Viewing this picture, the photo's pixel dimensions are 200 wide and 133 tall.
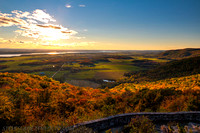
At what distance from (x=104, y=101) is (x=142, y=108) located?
14.5ft

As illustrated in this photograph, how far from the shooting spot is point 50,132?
579 cm

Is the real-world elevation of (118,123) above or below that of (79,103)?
above

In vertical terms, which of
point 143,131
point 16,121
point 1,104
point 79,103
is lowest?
point 79,103

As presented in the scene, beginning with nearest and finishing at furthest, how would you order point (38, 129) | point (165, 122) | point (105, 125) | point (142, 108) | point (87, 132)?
point (87, 132)
point (38, 129)
point (105, 125)
point (165, 122)
point (142, 108)

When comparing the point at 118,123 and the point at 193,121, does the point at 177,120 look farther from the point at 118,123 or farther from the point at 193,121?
the point at 118,123

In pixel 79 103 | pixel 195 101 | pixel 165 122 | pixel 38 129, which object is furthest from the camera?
pixel 79 103

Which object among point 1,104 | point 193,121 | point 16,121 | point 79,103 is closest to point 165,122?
point 193,121

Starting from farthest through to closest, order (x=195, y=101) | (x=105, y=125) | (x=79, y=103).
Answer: (x=79, y=103) < (x=195, y=101) < (x=105, y=125)

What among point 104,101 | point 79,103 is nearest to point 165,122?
point 104,101

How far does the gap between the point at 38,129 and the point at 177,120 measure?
9.23 m

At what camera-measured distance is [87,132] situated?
5625 millimetres

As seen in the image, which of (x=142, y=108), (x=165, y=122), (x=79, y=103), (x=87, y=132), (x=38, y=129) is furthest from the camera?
(x=79, y=103)

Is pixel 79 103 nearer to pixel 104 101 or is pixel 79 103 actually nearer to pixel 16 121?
pixel 104 101

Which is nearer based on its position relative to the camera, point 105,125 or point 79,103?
point 105,125
